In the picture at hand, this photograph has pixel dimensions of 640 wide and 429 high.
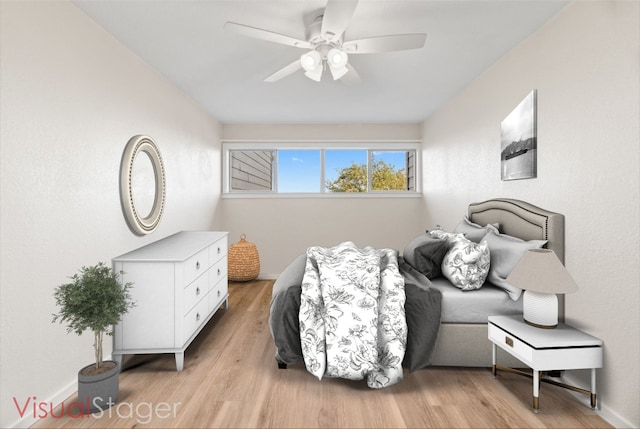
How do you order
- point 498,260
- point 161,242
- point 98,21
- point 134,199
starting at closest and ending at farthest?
point 98,21 < point 498,260 < point 134,199 < point 161,242

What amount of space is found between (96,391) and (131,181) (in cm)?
149

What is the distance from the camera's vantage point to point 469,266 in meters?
2.45

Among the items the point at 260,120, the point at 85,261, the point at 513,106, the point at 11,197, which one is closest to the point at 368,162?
the point at 260,120

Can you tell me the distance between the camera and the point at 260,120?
5.13 meters

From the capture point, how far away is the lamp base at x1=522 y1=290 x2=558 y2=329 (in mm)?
2045

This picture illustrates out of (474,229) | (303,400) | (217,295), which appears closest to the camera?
(303,400)

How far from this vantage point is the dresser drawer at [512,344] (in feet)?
6.28

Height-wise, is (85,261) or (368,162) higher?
(368,162)

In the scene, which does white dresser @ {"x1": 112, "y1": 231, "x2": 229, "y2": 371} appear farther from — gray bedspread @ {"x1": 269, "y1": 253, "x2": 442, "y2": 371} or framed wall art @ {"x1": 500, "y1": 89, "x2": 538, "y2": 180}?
framed wall art @ {"x1": 500, "y1": 89, "x2": 538, "y2": 180}

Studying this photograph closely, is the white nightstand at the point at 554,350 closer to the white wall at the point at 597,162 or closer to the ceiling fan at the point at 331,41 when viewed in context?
the white wall at the point at 597,162

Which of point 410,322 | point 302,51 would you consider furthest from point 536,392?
point 302,51

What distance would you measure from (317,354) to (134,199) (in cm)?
187

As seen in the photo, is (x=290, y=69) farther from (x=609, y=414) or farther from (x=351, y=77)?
(x=609, y=414)

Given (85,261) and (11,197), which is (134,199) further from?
(11,197)
